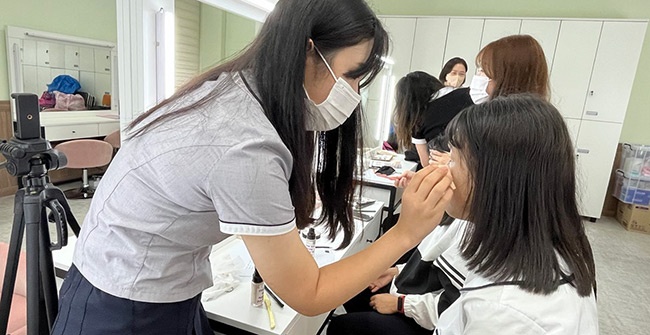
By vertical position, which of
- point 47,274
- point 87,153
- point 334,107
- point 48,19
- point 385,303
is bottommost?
point 385,303

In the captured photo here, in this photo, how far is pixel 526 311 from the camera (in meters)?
0.75

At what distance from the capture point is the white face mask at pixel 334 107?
0.73 m

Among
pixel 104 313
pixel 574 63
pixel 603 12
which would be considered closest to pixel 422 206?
pixel 104 313

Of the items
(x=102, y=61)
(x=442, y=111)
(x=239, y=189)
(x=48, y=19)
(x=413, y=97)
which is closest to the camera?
(x=239, y=189)

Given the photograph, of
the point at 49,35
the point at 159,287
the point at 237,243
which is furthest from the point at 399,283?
the point at 49,35

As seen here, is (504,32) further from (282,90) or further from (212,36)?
(282,90)

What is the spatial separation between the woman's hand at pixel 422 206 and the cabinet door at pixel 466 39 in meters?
3.99

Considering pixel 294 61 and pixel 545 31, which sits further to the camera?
pixel 545 31

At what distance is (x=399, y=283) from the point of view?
148 centimetres

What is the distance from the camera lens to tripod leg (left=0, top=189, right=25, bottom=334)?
0.85 meters

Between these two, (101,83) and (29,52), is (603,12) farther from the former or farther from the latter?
(29,52)

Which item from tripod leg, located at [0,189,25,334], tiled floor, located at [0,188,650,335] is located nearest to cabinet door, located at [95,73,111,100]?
tiled floor, located at [0,188,650,335]

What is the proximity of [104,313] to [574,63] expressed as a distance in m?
4.78

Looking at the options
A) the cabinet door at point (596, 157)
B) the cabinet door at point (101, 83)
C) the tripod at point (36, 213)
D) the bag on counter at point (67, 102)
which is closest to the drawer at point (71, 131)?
A: the bag on counter at point (67, 102)
